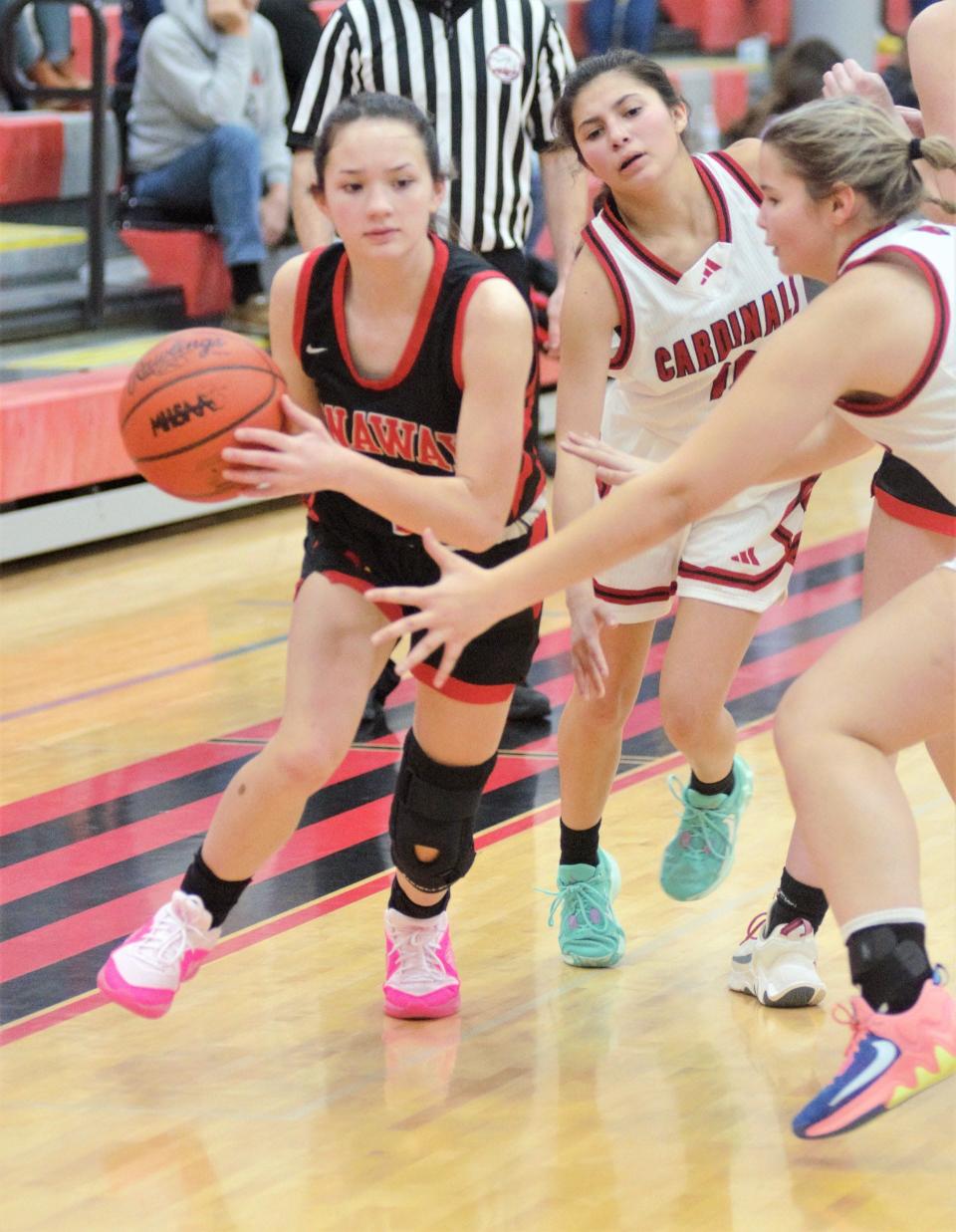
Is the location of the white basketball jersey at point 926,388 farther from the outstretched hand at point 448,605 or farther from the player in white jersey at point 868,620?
the outstretched hand at point 448,605

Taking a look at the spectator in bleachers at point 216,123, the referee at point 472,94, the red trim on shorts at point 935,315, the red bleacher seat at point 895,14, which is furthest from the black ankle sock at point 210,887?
the red bleacher seat at point 895,14

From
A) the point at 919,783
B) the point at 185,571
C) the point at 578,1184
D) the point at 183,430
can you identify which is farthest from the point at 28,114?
the point at 578,1184

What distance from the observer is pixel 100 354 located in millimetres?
7934

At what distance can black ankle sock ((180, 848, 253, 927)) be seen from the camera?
327 cm

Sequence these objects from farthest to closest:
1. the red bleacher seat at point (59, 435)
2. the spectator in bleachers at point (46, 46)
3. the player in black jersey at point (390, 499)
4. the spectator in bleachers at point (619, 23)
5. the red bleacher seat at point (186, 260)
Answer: the spectator in bleachers at point (619, 23), the spectator in bleachers at point (46, 46), the red bleacher seat at point (186, 260), the red bleacher seat at point (59, 435), the player in black jersey at point (390, 499)

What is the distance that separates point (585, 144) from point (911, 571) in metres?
0.96

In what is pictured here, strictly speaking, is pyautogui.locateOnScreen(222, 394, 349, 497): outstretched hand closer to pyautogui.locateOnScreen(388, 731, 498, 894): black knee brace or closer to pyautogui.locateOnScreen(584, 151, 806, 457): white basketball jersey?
pyautogui.locateOnScreen(388, 731, 498, 894): black knee brace

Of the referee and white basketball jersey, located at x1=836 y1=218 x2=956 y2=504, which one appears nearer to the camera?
white basketball jersey, located at x1=836 y1=218 x2=956 y2=504

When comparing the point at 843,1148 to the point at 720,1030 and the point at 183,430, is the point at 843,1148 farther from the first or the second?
the point at 183,430

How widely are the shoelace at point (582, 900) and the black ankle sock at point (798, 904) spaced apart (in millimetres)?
330

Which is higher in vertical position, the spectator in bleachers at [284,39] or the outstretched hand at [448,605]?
the outstretched hand at [448,605]

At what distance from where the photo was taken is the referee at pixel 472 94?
4.97m

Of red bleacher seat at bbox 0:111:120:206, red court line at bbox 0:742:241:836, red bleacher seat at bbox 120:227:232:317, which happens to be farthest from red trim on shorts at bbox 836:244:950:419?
red bleacher seat at bbox 0:111:120:206

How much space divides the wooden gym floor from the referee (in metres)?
1.25
